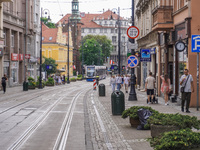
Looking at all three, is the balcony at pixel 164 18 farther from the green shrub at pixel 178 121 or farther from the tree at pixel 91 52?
the tree at pixel 91 52

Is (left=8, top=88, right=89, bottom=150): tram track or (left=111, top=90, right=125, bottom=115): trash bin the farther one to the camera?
(left=111, top=90, right=125, bottom=115): trash bin

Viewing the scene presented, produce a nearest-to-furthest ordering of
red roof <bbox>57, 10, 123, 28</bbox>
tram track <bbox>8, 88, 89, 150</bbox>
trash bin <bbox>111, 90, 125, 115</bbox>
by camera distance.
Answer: tram track <bbox>8, 88, 89, 150</bbox> → trash bin <bbox>111, 90, 125, 115</bbox> → red roof <bbox>57, 10, 123, 28</bbox>

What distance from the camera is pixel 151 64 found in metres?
34.2

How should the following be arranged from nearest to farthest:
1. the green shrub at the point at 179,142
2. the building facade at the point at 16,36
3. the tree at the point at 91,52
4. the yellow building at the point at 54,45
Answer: the green shrub at the point at 179,142, the building facade at the point at 16,36, the yellow building at the point at 54,45, the tree at the point at 91,52

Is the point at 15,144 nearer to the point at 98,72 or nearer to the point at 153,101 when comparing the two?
the point at 153,101

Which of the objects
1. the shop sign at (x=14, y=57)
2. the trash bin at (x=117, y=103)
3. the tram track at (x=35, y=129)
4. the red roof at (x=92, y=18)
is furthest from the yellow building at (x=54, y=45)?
the tram track at (x=35, y=129)

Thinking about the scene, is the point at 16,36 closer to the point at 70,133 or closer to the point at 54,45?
the point at 70,133

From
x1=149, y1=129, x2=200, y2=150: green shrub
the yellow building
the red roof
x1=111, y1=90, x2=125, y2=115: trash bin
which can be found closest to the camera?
x1=149, y1=129, x2=200, y2=150: green shrub

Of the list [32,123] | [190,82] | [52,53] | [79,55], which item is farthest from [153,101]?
[79,55]

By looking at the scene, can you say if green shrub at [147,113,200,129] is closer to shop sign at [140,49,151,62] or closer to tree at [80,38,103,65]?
shop sign at [140,49,151,62]

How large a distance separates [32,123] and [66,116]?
2414 millimetres

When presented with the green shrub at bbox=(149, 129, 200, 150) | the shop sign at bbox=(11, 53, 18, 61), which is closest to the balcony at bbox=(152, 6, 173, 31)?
the green shrub at bbox=(149, 129, 200, 150)

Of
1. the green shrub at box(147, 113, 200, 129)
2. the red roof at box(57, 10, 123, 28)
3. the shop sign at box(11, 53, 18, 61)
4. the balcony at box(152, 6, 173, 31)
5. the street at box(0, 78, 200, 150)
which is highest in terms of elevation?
the red roof at box(57, 10, 123, 28)

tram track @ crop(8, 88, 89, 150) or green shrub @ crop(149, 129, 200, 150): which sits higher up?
green shrub @ crop(149, 129, 200, 150)
